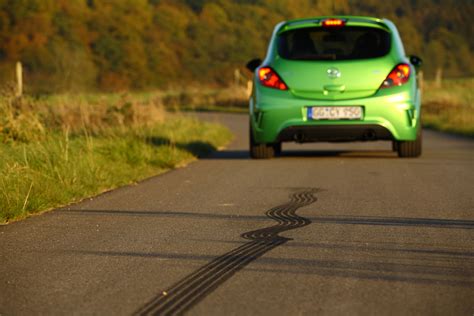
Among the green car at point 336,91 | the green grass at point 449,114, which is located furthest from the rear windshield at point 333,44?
the green grass at point 449,114

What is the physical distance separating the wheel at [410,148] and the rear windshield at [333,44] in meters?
1.13

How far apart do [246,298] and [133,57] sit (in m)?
89.6

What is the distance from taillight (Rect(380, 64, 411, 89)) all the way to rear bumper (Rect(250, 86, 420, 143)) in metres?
0.07

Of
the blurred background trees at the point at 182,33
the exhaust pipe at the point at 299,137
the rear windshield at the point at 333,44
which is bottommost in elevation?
the blurred background trees at the point at 182,33

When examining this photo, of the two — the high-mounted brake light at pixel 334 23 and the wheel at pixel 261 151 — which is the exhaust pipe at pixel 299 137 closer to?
the wheel at pixel 261 151

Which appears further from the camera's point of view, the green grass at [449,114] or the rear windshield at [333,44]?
the green grass at [449,114]

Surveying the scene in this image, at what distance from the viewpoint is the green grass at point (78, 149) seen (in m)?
9.61

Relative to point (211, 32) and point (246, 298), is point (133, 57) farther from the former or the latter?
point (246, 298)

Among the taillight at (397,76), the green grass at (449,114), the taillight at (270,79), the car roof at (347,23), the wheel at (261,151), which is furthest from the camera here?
the green grass at (449,114)

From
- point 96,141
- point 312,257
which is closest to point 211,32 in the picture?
point 96,141

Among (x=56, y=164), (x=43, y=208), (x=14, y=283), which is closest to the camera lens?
(x=14, y=283)

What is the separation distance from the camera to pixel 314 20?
14086 millimetres

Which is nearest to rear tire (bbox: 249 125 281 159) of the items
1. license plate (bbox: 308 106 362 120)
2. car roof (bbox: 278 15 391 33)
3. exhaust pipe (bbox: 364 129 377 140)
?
license plate (bbox: 308 106 362 120)

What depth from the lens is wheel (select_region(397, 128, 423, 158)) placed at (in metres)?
14.0
